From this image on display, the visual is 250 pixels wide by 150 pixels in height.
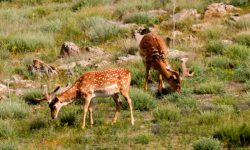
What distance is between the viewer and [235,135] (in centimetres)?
1092

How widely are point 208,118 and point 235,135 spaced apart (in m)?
1.36

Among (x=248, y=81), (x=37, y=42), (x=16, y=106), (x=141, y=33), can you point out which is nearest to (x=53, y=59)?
(x=37, y=42)

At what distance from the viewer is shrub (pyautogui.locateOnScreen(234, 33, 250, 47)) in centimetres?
1836

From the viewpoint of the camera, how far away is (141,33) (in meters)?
20.0

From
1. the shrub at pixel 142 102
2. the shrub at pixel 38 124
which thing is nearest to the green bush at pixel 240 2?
the shrub at pixel 142 102

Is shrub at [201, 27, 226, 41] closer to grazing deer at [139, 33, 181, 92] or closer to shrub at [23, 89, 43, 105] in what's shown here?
grazing deer at [139, 33, 181, 92]

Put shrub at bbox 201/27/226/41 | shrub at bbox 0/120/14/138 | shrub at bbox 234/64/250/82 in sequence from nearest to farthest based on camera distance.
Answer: shrub at bbox 0/120/14/138, shrub at bbox 234/64/250/82, shrub at bbox 201/27/226/41

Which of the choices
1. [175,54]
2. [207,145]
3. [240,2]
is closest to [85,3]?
Answer: [240,2]

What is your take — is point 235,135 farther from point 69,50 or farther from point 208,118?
point 69,50

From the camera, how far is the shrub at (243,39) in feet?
60.2

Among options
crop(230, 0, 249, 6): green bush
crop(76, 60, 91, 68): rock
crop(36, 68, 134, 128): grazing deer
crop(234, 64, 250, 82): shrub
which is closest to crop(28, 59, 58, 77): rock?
crop(76, 60, 91, 68): rock

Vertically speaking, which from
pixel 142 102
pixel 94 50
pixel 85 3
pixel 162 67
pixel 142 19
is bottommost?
pixel 85 3

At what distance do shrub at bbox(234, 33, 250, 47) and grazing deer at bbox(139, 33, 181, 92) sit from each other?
378 cm

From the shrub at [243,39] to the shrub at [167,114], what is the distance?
614 centimetres
